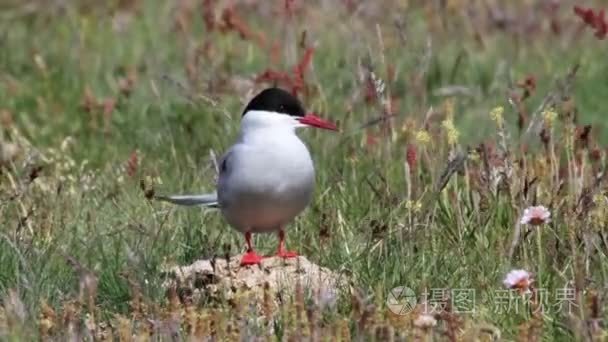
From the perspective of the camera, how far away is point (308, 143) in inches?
298

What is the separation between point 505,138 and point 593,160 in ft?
1.95

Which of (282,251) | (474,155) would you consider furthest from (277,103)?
(474,155)

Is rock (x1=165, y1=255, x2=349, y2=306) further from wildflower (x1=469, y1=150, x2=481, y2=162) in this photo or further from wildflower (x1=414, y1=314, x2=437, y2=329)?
wildflower (x1=469, y1=150, x2=481, y2=162)

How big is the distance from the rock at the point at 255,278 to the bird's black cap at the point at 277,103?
59cm

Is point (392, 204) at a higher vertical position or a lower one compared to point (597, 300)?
higher

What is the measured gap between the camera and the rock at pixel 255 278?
5.37m

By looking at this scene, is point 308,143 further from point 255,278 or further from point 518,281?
point 518,281

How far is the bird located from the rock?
0.18 ft

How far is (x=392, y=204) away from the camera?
6363mm

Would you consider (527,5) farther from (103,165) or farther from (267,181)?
(267,181)

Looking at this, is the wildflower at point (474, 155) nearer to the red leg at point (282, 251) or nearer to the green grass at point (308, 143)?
the green grass at point (308, 143)

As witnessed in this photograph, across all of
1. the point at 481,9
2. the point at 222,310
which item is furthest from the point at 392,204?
the point at 481,9

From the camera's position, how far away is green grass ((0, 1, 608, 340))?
18.3 feet

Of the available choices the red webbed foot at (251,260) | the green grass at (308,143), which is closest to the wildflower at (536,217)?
the green grass at (308,143)
